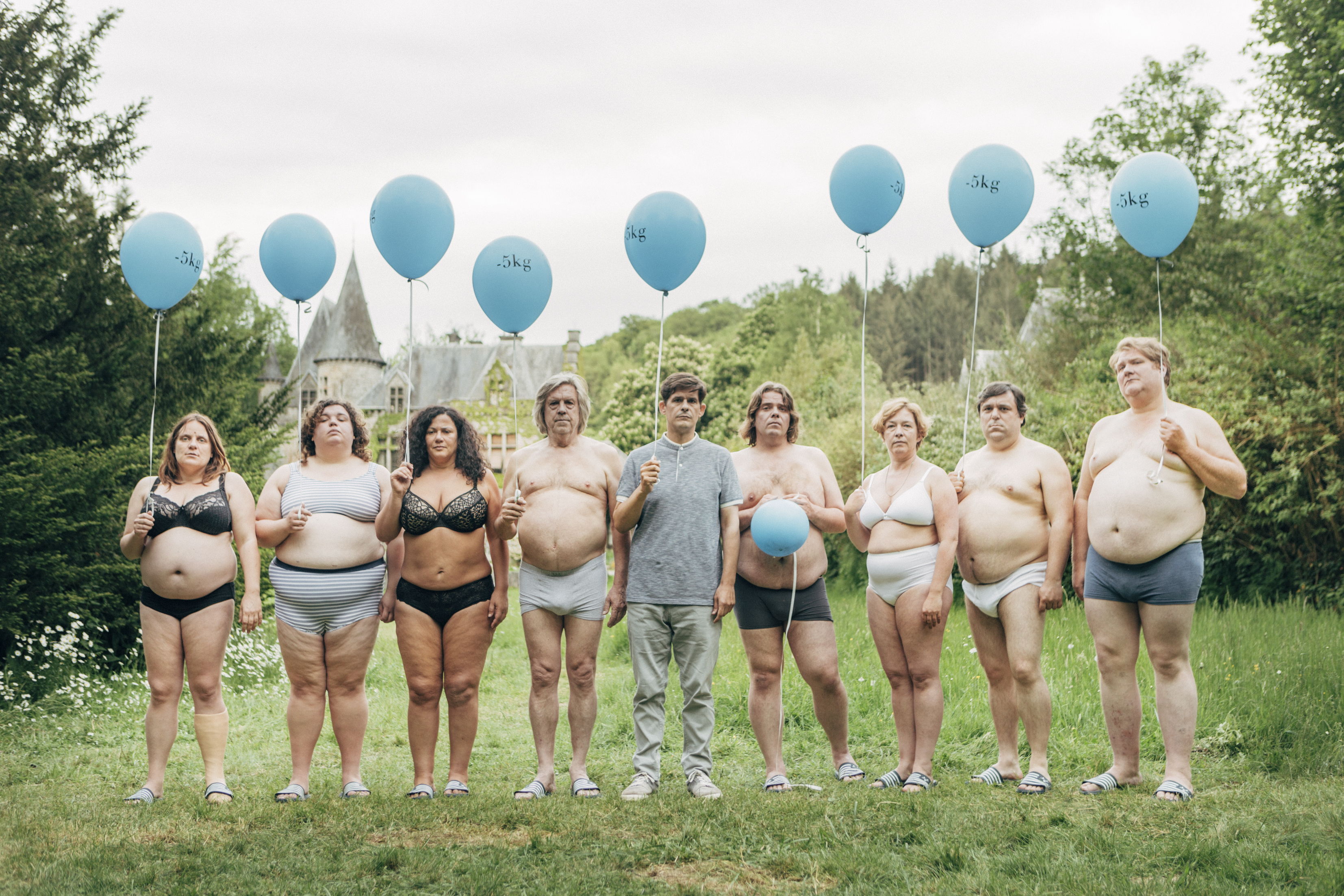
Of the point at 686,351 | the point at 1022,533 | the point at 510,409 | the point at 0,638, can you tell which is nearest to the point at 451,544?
the point at 1022,533

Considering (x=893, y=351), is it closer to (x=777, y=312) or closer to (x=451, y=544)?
(x=777, y=312)

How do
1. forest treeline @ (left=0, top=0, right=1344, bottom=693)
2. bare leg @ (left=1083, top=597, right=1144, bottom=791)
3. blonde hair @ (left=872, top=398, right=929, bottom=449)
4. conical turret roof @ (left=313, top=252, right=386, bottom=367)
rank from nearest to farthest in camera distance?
bare leg @ (left=1083, top=597, right=1144, bottom=791), blonde hair @ (left=872, top=398, right=929, bottom=449), forest treeline @ (left=0, top=0, right=1344, bottom=693), conical turret roof @ (left=313, top=252, right=386, bottom=367)

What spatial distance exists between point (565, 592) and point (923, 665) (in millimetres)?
1828

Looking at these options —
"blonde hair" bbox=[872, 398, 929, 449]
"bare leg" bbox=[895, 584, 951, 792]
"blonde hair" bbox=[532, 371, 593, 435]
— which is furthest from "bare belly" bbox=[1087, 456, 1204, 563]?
"blonde hair" bbox=[532, 371, 593, 435]

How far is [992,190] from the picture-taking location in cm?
566

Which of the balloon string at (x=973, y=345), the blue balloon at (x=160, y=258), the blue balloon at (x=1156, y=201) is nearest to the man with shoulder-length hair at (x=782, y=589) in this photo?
the balloon string at (x=973, y=345)

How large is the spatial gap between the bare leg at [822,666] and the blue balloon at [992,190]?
249cm

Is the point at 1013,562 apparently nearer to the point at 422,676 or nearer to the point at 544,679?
the point at 544,679

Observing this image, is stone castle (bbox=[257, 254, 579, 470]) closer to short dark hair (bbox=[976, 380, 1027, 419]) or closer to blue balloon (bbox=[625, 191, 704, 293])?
blue balloon (bbox=[625, 191, 704, 293])

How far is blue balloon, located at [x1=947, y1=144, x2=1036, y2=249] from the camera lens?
563cm

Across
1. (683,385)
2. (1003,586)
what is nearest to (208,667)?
(683,385)

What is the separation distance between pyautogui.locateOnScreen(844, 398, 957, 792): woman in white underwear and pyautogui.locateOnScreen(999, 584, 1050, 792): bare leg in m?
0.33

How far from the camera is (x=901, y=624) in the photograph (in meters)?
4.95

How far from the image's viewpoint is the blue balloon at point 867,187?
18.7 ft
